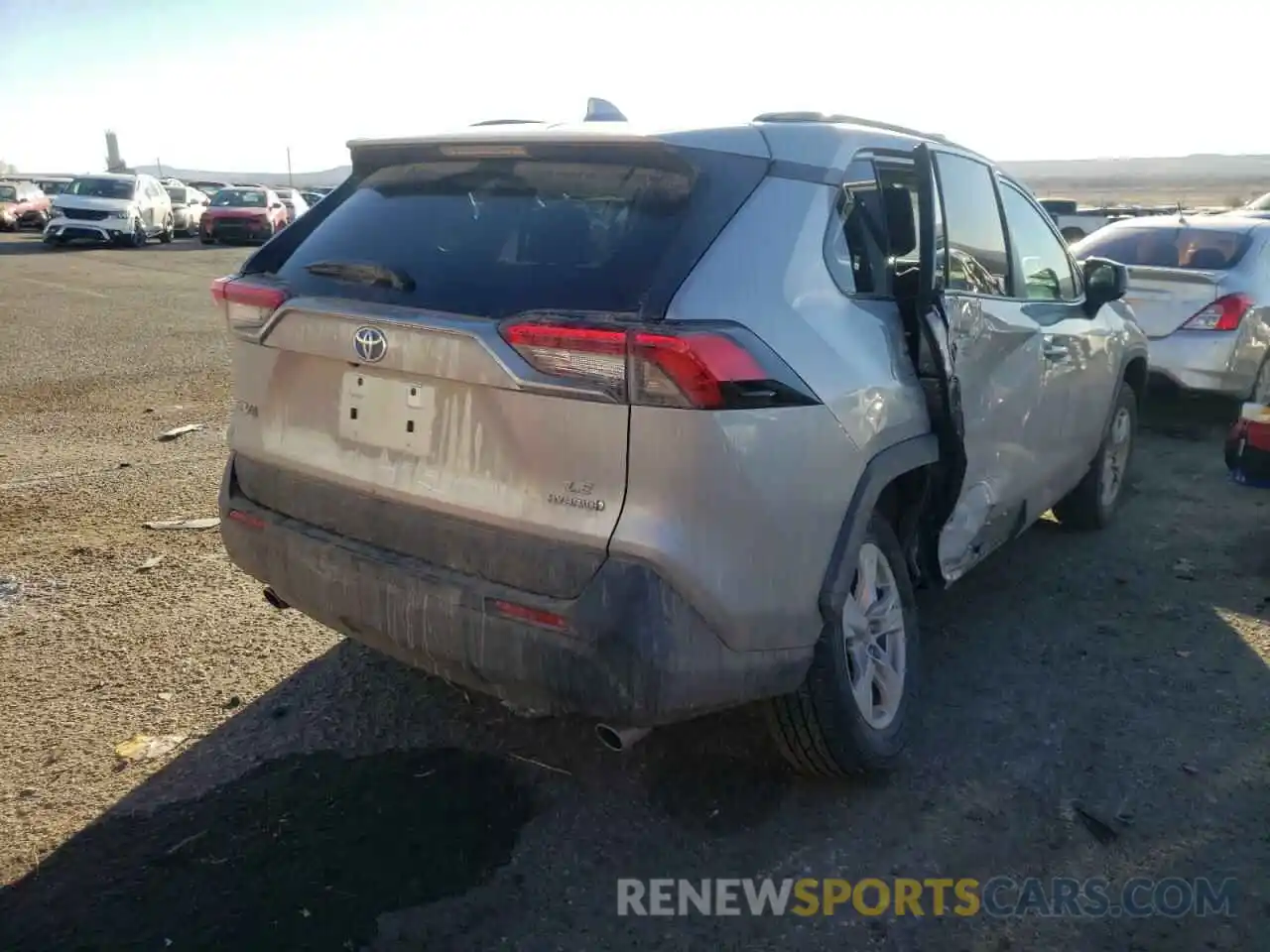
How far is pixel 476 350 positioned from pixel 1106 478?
4210 mm

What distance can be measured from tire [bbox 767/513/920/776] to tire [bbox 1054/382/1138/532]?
2294 mm

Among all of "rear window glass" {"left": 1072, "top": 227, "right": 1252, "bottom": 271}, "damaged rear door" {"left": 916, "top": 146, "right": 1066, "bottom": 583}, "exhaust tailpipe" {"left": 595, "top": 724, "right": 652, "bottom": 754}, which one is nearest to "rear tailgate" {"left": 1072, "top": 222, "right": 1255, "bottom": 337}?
Result: "rear window glass" {"left": 1072, "top": 227, "right": 1252, "bottom": 271}

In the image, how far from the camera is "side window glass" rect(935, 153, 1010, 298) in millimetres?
3865

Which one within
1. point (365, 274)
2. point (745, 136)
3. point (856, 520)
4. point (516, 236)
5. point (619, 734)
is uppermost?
point (745, 136)

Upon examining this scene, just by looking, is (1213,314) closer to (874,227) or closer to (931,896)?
(874,227)

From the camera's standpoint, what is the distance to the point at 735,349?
8.57 feet

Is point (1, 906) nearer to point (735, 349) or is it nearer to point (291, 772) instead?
point (291, 772)

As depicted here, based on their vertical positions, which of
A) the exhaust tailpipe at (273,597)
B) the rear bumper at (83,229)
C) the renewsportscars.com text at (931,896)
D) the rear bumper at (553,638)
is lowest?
the renewsportscars.com text at (931,896)

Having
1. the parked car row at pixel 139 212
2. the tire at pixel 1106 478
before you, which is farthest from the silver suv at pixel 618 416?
the parked car row at pixel 139 212

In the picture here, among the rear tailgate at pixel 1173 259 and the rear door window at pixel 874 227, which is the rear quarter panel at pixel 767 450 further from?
the rear tailgate at pixel 1173 259

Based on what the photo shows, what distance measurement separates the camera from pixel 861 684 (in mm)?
3332

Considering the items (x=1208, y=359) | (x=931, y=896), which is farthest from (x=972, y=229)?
(x=1208, y=359)

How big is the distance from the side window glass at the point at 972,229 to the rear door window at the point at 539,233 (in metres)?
1.23

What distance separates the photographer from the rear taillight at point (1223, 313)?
24.8ft
